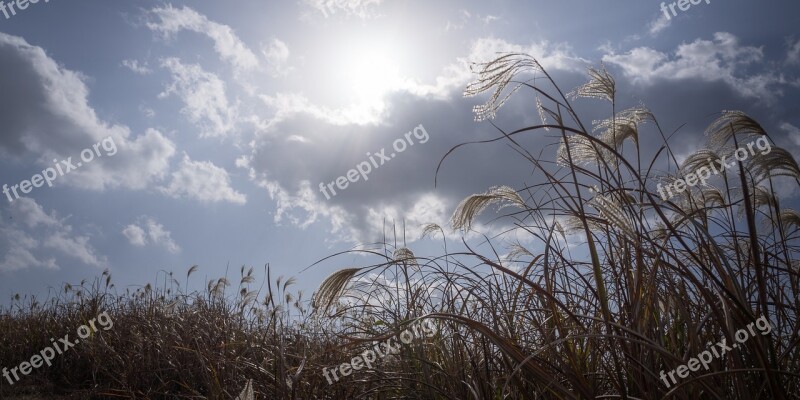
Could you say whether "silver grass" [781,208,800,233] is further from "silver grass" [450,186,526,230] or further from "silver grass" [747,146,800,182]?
"silver grass" [450,186,526,230]

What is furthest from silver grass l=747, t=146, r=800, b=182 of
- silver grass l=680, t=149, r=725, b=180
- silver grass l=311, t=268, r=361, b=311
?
silver grass l=311, t=268, r=361, b=311

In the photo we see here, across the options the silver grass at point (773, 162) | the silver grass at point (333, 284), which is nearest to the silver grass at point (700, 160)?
the silver grass at point (773, 162)

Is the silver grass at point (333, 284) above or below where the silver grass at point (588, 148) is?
below

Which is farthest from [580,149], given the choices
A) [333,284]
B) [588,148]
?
[333,284]

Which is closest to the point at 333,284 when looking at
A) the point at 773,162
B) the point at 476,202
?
the point at 476,202

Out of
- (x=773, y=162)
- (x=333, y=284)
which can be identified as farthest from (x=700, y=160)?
(x=333, y=284)

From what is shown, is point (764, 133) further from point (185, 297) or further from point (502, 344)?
point (185, 297)

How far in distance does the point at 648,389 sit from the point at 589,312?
1.14 meters

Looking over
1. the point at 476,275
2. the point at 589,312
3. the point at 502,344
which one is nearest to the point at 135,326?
the point at 476,275

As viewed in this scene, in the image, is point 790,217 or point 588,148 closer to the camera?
point 588,148

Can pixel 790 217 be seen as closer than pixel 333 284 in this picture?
No

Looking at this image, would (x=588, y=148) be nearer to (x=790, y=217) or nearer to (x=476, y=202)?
(x=476, y=202)

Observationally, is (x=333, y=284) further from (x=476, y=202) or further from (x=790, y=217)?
(x=790, y=217)

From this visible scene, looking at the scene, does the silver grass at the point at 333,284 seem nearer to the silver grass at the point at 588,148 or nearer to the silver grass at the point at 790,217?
the silver grass at the point at 588,148
